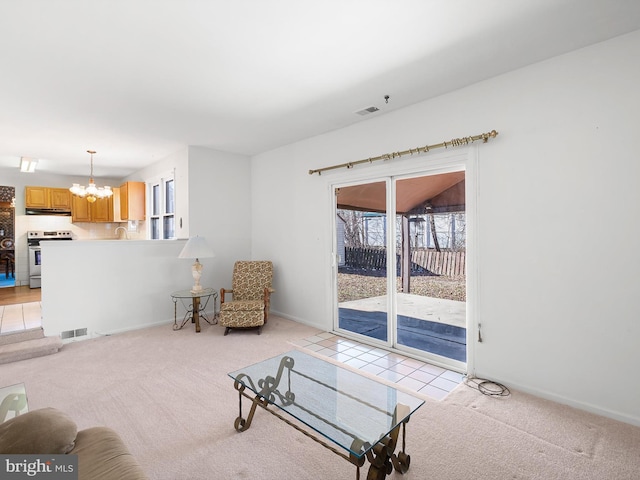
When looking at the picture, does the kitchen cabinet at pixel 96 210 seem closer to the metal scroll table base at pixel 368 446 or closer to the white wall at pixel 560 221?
the metal scroll table base at pixel 368 446

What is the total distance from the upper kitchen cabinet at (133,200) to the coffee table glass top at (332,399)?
5.16 meters

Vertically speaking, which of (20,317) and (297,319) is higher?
(20,317)

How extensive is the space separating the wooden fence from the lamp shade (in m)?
1.98

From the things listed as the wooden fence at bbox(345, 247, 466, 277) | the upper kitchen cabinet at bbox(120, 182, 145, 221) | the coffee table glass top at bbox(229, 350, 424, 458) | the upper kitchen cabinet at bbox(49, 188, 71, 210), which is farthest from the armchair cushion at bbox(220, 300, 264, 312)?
the upper kitchen cabinet at bbox(49, 188, 71, 210)

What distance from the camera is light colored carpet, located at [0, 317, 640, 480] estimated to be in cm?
183

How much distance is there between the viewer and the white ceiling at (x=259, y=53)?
6.44ft

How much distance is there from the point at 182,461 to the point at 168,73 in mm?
2922

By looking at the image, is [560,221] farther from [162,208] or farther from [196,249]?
[162,208]

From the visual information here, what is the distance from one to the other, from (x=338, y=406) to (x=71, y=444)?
136 cm

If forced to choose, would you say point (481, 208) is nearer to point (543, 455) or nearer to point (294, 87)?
point (543, 455)

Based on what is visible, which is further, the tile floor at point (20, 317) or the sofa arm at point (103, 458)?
the tile floor at point (20, 317)

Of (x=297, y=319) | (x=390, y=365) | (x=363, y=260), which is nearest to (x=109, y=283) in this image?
(x=297, y=319)

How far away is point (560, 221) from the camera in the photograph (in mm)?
2498

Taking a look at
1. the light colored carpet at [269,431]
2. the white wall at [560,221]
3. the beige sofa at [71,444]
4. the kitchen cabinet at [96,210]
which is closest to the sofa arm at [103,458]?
the beige sofa at [71,444]
